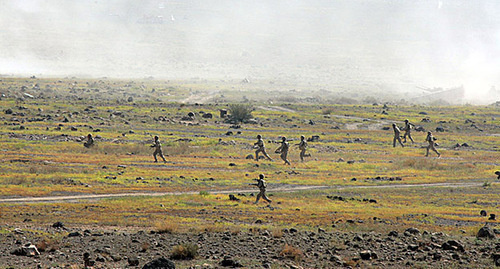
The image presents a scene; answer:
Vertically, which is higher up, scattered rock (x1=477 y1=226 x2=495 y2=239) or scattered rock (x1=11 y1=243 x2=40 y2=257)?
scattered rock (x1=477 y1=226 x2=495 y2=239)

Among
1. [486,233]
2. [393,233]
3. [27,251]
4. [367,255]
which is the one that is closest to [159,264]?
[27,251]

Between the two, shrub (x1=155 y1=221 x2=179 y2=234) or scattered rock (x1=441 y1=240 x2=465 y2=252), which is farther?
shrub (x1=155 y1=221 x2=179 y2=234)

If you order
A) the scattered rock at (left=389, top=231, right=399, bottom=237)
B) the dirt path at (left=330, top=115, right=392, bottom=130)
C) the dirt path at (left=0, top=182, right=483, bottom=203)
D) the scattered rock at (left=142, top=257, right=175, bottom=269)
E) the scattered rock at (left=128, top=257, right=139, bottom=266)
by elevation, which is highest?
the dirt path at (left=330, top=115, right=392, bottom=130)

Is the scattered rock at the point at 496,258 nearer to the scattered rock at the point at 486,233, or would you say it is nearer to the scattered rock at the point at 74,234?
the scattered rock at the point at 486,233

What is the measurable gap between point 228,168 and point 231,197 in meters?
10.5

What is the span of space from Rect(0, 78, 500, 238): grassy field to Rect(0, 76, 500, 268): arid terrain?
108 mm

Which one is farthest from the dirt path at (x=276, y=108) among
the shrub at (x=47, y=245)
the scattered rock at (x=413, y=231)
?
the shrub at (x=47, y=245)

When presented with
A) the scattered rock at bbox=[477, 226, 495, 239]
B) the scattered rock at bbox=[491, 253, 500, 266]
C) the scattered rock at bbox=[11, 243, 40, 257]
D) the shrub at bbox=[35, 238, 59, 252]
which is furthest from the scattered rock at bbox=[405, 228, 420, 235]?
the scattered rock at bbox=[11, 243, 40, 257]

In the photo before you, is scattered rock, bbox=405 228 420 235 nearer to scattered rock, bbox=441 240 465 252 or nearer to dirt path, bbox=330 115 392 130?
scattered rock, bbox=441 240 465 252

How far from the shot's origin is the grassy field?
22688mm

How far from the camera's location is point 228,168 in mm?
36938

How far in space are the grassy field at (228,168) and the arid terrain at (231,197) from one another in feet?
0.35

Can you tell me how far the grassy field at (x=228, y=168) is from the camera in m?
22.7

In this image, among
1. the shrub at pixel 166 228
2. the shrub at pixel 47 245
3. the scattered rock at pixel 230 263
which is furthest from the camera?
the shrub at pixel 166 228
